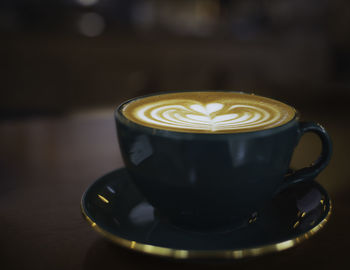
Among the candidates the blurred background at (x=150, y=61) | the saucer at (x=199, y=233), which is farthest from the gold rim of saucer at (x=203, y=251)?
the blurred background at (x=150, y=61)

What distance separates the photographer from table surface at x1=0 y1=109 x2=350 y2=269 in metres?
0.32

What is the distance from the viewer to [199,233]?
0.37 metres

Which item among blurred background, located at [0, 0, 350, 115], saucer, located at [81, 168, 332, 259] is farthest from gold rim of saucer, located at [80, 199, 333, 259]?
blurred background, located at [0, 0, 350, 115]

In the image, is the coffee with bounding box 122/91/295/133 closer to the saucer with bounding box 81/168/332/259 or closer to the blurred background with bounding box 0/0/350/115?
the saucer with bounding box 81/168/332/259

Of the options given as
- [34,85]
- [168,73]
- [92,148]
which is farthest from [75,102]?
[92,148]

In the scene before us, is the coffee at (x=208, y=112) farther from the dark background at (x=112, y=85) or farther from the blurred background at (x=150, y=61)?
the blurred background at (x=150, y=61)

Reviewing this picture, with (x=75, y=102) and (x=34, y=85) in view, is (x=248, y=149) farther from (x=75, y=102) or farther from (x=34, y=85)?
(x=34, y=85)

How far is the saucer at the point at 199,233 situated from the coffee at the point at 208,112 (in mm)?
95

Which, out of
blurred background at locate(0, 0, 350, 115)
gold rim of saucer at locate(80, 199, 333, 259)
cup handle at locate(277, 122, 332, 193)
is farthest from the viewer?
blurred background at locate(0, 0, 350, 115)

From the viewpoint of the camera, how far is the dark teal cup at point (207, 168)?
1.06 ft

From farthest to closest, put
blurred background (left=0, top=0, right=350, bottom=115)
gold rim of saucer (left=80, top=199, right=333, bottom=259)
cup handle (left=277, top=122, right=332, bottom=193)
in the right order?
blurred background (left=0, top=0, right=350, bottom=115), cup handle (left=277, top=122, right=332, bottom=193), gold rim of saucer (left=80, top=199, right=333, bottom=259)

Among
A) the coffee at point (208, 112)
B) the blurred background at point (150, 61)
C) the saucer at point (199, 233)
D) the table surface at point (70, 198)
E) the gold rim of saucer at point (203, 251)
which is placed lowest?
the blurred background at point (150, 61)

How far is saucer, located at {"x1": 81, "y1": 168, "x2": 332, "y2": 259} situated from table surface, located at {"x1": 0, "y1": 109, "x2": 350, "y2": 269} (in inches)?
0.8

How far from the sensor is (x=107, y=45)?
191 cm
